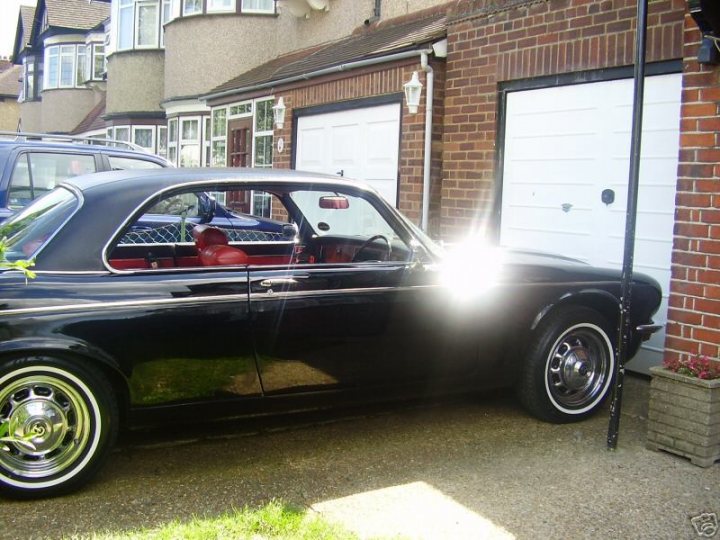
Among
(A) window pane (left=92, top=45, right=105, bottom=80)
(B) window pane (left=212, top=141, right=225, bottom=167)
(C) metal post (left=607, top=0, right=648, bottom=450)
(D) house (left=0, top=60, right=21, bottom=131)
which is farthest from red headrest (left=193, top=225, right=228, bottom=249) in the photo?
(D) house (left=0, top=60, right=21, bottom=131)

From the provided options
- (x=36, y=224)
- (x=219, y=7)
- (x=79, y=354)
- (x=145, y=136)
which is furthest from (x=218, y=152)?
(x=79, y=354)

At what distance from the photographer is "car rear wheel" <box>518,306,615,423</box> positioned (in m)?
4.58

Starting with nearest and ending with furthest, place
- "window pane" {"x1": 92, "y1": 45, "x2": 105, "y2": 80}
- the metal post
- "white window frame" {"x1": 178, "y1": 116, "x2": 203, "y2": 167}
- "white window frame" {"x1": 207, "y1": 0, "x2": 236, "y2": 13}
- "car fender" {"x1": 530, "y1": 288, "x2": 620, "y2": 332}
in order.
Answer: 1. the metal post
2. "car fender" {"x1": 530, "y1": 288, "x2": 620, "y2": 332}
3. "white window frame" {"x1": 207, "y1": 0, "x2": 236, "y2": 13}
4. "white window frame" {"x1": 178, "y1": 116, "x2": 203, "y2": 167}
5. "window pane" {"x1": 92, "y1": 45, "x2": 105, "y2": 80}

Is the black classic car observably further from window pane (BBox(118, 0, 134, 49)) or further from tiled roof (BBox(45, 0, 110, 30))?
tiled roof (BBox(45, 0, 110, 30))

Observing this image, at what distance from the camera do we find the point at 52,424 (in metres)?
3.38

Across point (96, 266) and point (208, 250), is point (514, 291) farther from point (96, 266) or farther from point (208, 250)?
point (96, 266)

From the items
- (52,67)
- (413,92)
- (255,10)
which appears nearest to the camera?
(413,92)

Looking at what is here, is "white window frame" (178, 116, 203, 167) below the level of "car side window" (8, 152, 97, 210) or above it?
above

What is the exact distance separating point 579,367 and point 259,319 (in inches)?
82.1

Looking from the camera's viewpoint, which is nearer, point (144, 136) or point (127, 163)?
point (127, 163)

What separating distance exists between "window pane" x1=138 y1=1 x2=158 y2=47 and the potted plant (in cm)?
1943

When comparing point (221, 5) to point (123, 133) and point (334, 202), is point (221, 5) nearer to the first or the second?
point (123, 133)

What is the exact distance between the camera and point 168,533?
10.3 feet

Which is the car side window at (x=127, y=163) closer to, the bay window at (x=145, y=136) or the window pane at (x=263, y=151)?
the window pane at (x=263, y=151)
